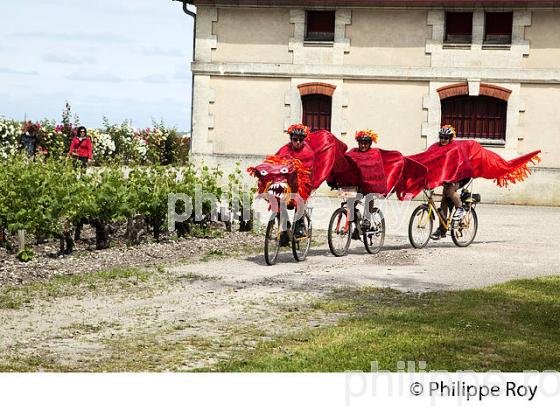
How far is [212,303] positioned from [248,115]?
17.4 m

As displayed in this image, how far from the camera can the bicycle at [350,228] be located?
14305mm

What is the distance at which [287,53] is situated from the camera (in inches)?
1053

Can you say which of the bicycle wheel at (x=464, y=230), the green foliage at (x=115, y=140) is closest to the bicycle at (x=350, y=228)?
the bicycle wheel at (x=464, y=230)

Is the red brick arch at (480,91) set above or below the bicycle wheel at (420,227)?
above

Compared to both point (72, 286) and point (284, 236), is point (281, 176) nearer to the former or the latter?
point (284, 236)

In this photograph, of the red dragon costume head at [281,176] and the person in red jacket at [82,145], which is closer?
the red dragon costume head at [281,176]

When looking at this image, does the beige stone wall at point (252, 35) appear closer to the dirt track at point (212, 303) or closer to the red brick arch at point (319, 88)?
the red brick arch at point (319, 88)

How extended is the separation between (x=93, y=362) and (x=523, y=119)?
68.0 feet

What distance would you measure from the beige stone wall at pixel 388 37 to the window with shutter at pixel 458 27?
57cm

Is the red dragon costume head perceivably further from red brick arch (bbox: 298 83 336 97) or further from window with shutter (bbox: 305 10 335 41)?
window with shutter (bbox: 305 10 335 41)

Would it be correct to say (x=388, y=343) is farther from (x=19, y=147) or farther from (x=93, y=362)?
(x=19, y=147)

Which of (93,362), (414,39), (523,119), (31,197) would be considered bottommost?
(93,362)

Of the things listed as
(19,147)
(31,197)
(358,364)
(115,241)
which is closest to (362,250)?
(115,241)

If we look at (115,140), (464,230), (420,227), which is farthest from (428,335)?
(115,140)
